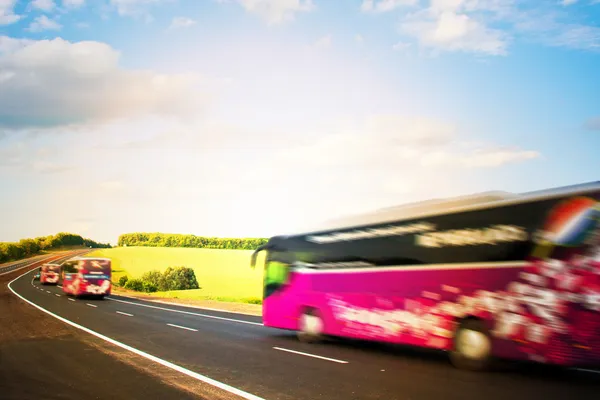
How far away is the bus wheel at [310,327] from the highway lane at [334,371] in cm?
41

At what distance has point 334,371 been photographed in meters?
10.7

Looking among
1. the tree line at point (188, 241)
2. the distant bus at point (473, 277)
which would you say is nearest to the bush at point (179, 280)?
the tree line at point (188, 241)

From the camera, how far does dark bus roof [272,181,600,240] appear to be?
993 cm

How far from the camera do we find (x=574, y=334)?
933cm

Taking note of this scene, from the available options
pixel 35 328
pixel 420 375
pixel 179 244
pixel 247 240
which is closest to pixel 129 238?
pixel 179 244

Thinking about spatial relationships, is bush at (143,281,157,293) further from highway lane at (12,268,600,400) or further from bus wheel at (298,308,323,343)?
bus wheel at (298,308,323,343)

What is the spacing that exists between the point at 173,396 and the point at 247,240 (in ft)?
382

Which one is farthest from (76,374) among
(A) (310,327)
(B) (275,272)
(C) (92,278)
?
(C) (92,278)

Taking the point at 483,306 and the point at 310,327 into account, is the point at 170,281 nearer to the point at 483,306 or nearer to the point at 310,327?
the point at 310,327

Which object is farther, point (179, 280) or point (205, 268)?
point (205, 268)

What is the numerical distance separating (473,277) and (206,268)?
74548 millimetres

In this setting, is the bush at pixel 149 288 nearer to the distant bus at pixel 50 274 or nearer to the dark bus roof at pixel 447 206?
→ the distant bus at pixel 50 274

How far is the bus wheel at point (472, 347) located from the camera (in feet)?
35.5

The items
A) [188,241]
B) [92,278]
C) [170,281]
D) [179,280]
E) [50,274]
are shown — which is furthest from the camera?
[188,241]
